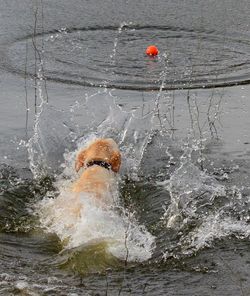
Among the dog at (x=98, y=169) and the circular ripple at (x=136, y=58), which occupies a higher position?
the circular ripple at (x=136, y=58)

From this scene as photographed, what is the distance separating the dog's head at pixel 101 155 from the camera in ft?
21.5

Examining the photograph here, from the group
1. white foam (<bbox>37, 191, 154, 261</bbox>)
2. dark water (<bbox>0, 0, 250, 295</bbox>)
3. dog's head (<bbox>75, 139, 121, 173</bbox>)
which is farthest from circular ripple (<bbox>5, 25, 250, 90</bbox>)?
white foam (<bbox>37, 191, 154, 261</bbox>)

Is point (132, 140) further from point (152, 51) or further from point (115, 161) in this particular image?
point (152, 51)

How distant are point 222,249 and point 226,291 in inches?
26.6

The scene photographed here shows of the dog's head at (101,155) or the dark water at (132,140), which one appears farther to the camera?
the dog's head at (101,155)

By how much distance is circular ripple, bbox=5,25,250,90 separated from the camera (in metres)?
9.09

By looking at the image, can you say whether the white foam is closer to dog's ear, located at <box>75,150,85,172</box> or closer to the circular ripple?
dog's ear, located at <box>75,150,85,172</box>

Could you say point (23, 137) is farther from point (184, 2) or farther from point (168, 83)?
point (184, 2)

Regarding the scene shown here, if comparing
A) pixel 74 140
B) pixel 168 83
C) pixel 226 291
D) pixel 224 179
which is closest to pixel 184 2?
pixel 168 83

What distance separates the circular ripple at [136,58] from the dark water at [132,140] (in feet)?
0.09

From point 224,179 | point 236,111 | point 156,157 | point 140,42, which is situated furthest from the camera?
point 140,42

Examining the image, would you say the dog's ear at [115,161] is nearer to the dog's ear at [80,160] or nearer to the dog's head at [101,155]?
the dog's head at [101,155]

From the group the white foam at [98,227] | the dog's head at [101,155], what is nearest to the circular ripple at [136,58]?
the dog's head at [101,155]

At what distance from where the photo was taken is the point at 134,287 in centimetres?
488
